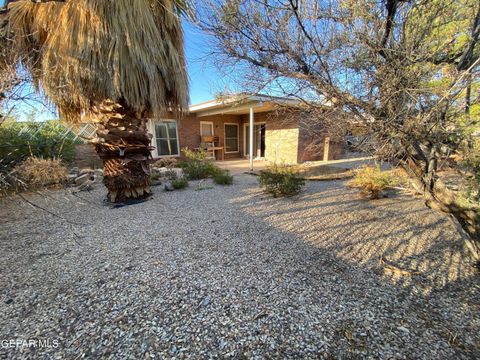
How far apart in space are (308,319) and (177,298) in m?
1.05

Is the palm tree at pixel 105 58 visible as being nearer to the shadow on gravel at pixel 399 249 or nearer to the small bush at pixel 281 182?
the small bush at pixel 281 182

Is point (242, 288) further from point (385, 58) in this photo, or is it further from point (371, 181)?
point (371, 181)

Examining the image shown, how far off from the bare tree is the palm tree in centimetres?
155

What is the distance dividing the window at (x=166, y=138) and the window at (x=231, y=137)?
10.1ft

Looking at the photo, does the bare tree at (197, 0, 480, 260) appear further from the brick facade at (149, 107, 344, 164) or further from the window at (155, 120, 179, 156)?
the window at (155, 120, 179, 156)

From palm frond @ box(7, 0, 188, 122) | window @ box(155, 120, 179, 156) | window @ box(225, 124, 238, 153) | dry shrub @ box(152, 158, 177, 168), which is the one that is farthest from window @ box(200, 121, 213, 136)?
palm frond @ box(7, 0, 188, 122)

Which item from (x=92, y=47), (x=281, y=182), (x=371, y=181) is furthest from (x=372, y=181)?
(x=92, y=47)

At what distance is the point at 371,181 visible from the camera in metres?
3.94

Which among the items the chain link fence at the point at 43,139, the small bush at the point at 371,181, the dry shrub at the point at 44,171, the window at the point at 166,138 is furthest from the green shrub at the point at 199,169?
the small bush at the point at 371,181

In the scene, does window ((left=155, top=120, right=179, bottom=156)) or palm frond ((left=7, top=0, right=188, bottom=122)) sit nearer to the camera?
palm frond ((left=7, top=0, right=188, bottom=122))

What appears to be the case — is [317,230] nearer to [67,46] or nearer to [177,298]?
[177,298]

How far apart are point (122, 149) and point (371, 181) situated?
5018 millimetres

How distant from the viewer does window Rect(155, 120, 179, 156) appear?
9797mm

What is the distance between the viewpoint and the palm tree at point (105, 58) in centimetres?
313
